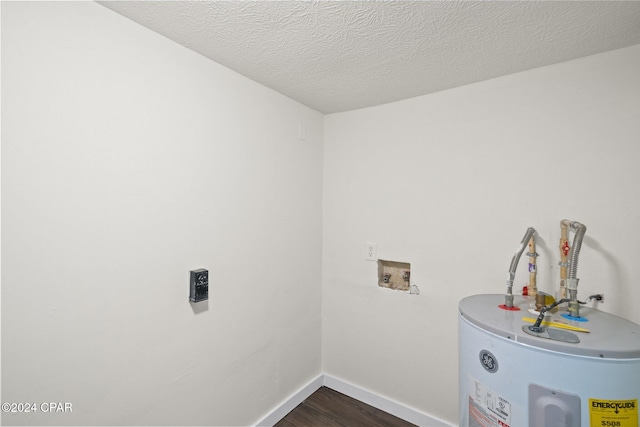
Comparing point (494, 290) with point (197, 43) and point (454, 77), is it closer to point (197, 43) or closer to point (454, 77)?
point (454, 77)

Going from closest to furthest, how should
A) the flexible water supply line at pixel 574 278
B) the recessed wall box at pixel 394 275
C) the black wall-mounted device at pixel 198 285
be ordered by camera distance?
the flexible water supply line at pixel 574 278, the black wall-mounted device at pixel 198 285, the recessed wall box at pixel 394 275

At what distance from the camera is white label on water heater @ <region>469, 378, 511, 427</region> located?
103cm

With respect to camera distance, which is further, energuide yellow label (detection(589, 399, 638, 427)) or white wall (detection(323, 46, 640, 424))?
white wall (detection(323, 46, 640, 424))

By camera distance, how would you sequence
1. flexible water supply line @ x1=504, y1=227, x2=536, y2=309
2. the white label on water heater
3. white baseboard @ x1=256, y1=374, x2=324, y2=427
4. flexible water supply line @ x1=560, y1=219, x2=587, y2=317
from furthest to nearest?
white baseboard @ x1=256, y1=374, x2=324, y2=427, flexible water supply line @ x1=504, y1=227, x2=536, y2=309, flexible water supply line @ x1=560, y1=219, x2=587, y2=317, the white label on water heater

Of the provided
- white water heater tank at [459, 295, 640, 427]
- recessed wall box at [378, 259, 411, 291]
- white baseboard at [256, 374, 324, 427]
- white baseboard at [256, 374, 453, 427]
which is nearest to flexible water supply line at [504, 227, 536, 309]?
white water heater tank at [459, 295, 640, 427]

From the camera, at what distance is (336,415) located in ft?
6.52

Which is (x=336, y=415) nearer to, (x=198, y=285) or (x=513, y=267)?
(x=198, y=285)

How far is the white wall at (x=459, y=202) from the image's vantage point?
1.39m

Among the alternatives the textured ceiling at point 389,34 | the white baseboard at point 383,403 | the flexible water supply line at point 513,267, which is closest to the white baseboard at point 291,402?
the white baseboard at point 383,403

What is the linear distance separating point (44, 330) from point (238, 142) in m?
1.18

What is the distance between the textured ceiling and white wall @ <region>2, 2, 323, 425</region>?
20cm

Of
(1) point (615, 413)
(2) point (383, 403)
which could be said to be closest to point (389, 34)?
(1) point (615, 413)

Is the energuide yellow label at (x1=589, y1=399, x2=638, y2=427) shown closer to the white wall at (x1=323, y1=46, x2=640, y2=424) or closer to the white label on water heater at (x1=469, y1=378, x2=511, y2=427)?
the white label on water heater at (x1=469, y1=378, x2=511, y2=427)

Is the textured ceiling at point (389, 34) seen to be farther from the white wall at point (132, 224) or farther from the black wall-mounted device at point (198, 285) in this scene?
the black wall-mounted device at point (198, 285)
